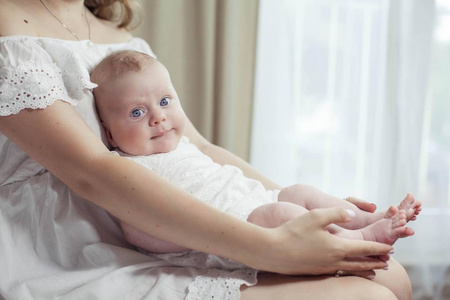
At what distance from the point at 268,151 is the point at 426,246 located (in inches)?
30.5

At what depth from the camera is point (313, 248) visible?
3.29ft

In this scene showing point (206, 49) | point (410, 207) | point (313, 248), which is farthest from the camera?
point (206, 49)

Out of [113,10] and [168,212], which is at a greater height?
[113,10]

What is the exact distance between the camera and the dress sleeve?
1.07 m

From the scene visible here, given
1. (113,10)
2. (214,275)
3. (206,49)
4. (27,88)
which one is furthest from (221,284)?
(206,49)

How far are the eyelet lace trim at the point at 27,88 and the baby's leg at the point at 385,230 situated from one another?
0.62 metres

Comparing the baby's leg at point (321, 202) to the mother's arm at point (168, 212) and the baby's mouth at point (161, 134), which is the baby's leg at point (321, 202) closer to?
the mother's arm at point (168, 212)

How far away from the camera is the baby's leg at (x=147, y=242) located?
114cm

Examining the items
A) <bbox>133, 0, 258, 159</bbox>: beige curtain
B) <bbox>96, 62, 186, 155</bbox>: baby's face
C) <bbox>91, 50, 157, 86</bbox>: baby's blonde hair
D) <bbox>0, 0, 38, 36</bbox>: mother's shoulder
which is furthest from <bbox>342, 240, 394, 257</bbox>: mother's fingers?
<bbox>133, 0, 258, 159</bbox>: beige curtain

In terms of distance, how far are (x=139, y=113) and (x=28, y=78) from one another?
0.25m

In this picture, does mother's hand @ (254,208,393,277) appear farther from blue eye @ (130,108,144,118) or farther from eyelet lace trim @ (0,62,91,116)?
eyelet lace trim @ (0,62,91,116)

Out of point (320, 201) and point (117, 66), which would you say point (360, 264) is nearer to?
point (320, 201)

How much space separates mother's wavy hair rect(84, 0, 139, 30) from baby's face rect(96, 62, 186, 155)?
453mm

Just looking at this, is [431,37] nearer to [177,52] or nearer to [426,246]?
[426,246]
